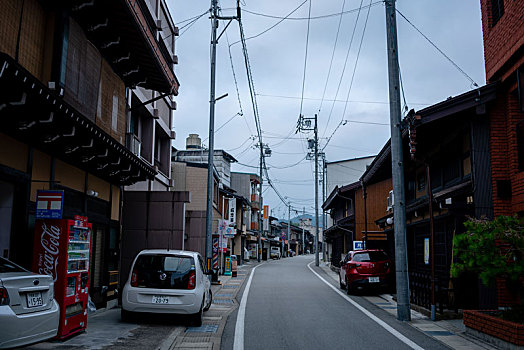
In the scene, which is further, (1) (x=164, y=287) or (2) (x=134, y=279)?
(2) (x=134, y=279)

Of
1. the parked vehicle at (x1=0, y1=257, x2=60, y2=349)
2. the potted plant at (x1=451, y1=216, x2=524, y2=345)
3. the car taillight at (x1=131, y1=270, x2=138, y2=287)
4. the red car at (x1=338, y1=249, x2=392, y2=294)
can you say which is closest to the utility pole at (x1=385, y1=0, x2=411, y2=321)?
the potted plant at (x1=451, y1=216, x2=524, y2=345)

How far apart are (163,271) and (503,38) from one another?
34.9 ft

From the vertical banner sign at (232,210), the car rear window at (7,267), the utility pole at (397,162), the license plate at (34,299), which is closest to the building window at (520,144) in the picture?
A: the utility pole at (397,162)

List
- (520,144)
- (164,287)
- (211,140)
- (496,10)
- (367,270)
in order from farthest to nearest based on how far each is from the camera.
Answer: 1. (211,140)
2. (367,270)
3. (496,10)
4. (520,144)
5. (164,287)

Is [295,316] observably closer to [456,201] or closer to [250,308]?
[250,308]

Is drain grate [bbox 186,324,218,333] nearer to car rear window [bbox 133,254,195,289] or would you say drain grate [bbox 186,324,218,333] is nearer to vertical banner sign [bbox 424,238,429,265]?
car rear window [bbox 133,254,195,289]

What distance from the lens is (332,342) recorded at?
8922mm

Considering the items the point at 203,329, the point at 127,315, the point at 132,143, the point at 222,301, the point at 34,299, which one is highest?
the point at 132,143

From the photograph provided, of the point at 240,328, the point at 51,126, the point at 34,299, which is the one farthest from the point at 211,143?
the point at 34,299

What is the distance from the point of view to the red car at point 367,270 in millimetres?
17062

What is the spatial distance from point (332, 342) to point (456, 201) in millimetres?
6134

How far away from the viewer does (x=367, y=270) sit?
17.2 metres

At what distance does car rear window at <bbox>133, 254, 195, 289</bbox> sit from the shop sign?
2.88 meters

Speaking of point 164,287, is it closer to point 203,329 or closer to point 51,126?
point 203,329
